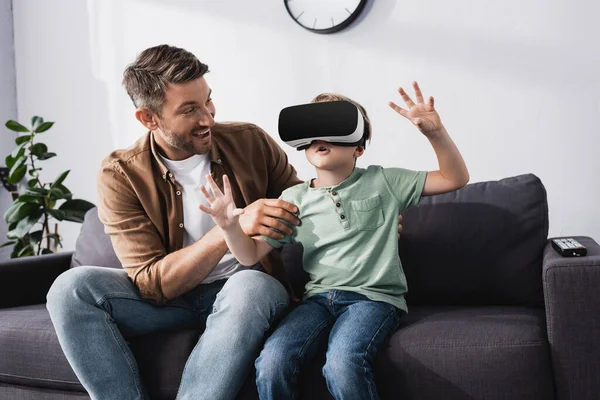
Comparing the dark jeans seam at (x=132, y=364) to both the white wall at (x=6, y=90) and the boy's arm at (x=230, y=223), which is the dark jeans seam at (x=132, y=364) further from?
the white wall at (x=6, y=90)

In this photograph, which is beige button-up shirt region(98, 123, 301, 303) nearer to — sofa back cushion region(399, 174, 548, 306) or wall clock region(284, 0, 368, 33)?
sofa back cushion region(399, 174, 548, 306)

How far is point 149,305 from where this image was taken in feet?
5.77

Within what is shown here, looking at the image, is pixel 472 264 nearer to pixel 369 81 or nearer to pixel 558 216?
pixel 558 216

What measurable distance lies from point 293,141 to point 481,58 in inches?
43.9

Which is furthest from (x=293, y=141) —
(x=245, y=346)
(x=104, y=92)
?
(x=104, y=92)

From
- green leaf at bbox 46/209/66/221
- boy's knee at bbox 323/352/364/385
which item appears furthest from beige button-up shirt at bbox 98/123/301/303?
green leaf at bbox 46/209/66/221

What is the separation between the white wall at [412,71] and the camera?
7.82 feet

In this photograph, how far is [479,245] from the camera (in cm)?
192

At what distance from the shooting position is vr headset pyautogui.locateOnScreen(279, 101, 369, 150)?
165cm

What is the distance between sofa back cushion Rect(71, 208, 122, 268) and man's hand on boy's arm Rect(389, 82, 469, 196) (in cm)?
116

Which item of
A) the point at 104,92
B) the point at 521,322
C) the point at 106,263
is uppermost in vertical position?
the point at 104,92

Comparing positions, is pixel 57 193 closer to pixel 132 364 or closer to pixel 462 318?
pixel 132 364

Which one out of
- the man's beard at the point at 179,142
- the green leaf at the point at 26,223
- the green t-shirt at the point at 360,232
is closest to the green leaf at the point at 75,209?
the green leaf at the point at 26,223

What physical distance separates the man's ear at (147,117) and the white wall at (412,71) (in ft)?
3.14
